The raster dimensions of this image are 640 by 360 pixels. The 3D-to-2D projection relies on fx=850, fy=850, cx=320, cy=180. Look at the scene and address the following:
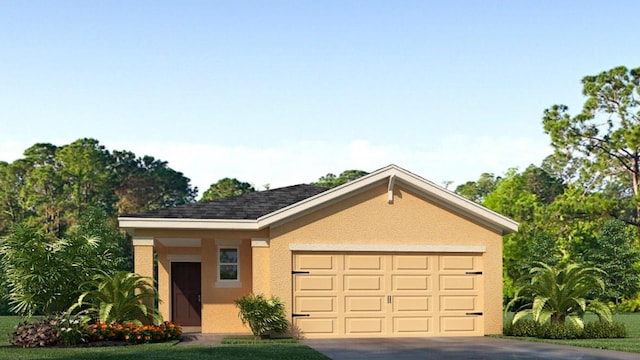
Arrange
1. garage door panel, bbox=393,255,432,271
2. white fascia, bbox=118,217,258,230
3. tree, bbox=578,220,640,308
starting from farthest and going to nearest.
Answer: tree, bbox=578,220,640,308 → garage door panel, bbox=393,255,432,271 → white fascia, bbox=118,217,258,230

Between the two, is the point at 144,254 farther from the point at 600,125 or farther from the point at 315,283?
the point at 600,125

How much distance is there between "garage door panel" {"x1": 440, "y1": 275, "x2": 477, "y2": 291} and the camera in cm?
2202

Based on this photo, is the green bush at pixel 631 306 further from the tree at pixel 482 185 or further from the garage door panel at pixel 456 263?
the tree at pixel 482 185

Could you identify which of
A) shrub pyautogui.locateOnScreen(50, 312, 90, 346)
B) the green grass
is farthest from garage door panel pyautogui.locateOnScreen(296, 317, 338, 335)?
shrub pyautogui.locateOnScreen(50, 312, 90, 346)

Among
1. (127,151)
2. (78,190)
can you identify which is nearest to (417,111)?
(78,190)

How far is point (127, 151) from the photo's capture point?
70312mm

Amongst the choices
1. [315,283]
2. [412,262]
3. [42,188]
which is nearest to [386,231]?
[412,262]

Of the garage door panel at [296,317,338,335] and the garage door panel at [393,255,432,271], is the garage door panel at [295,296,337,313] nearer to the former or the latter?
the garage door panel at [296,317,338,335]

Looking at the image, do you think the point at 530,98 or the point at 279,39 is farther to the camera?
the point at 530,98

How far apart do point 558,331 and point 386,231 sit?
4819 mm

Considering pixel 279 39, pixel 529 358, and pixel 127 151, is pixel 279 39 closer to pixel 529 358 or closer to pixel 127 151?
pixel 529 358

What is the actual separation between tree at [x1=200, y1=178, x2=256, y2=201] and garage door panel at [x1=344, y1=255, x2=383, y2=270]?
147 feet

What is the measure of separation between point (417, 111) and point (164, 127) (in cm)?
1501

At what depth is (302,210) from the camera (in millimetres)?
21109
